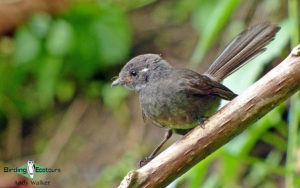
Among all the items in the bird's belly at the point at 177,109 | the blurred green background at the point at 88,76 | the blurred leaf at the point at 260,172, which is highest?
the blurred green background at the point at 88,76

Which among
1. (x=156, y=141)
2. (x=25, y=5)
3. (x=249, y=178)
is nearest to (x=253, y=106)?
(x=249, y=178)

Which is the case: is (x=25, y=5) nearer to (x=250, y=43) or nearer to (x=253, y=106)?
(x=250, y=43)

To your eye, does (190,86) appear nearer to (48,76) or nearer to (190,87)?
(190,87)

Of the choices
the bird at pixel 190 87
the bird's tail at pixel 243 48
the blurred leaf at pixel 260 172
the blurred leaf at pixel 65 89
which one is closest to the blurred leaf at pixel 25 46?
the blurred leaf at pixel 65 89

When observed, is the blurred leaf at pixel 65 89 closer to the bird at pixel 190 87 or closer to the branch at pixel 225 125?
the bird at pixel 190 87

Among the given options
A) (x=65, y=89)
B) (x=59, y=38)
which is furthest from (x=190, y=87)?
(x=65, y=89)

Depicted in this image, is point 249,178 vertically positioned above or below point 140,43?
below

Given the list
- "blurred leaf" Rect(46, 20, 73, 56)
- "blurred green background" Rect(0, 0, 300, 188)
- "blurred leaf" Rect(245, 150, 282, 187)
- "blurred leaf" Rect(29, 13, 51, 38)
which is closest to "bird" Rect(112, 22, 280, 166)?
"blurred leaf" Rect(245, 150, 282, 187)
